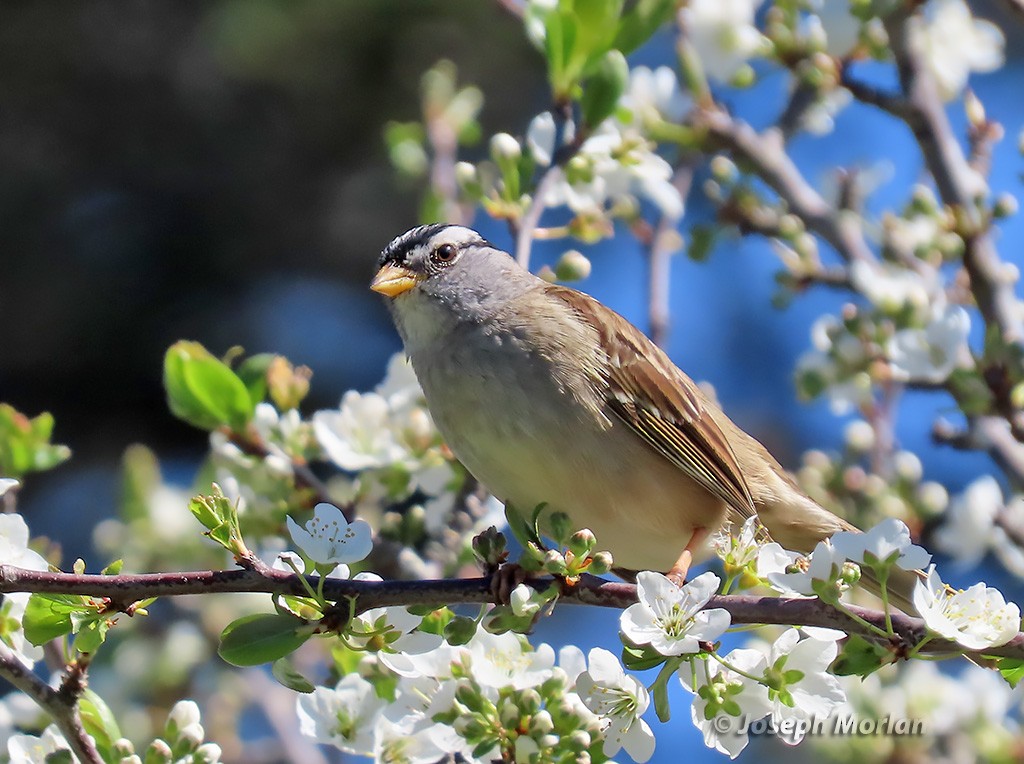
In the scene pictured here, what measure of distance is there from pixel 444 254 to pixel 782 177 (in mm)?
894

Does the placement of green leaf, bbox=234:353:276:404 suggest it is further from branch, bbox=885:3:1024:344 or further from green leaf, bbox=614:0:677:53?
branch, bbox=885:3:1024:344

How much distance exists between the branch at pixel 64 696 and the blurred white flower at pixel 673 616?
0.77 metres

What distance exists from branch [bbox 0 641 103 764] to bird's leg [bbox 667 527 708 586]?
3.56 feet

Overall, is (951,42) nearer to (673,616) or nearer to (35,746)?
(673,616)

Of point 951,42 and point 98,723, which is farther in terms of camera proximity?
point 951,42

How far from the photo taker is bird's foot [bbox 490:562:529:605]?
1.80 metres

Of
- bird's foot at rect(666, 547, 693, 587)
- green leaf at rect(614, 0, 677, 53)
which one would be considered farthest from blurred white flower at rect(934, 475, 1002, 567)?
green leaf at rect(614, 0, 677, 53)

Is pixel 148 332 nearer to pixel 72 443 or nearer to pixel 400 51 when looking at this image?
pixel 72 443

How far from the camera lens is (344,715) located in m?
2.06

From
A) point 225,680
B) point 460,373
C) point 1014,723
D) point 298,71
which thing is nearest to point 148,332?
point 298,71

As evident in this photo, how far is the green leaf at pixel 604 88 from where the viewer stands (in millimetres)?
2508

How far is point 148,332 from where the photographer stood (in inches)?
250

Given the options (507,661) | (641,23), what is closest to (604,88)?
(641,23)

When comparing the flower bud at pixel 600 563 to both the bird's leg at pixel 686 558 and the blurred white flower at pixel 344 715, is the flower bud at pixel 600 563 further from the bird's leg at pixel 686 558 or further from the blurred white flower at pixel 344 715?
the bird's leg at pixel 686 558
